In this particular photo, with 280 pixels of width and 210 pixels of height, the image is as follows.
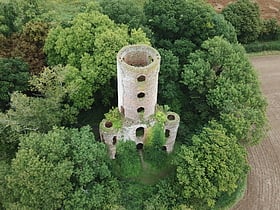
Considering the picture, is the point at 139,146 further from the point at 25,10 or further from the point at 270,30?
the point at 270,30

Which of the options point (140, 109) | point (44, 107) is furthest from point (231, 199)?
point (44, 107)

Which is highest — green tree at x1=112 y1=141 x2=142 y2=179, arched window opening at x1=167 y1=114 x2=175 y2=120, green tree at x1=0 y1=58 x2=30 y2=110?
green tree at x1=0 y1=58 x2=30 y2=110

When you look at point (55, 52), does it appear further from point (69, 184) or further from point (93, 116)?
point (69, 184)

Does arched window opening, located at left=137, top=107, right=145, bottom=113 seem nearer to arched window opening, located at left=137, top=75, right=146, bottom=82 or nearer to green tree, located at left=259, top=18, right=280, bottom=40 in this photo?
arched window opening, located at left=137, top=75, right=146, bottom=82

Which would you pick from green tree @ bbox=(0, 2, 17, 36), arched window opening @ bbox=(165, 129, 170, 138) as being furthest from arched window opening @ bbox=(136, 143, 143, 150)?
green tree @ bbox=(0, 2, 17, 36)

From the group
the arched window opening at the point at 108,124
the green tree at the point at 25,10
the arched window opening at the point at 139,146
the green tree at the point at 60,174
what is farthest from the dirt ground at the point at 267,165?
the green tree at the point at 25,10

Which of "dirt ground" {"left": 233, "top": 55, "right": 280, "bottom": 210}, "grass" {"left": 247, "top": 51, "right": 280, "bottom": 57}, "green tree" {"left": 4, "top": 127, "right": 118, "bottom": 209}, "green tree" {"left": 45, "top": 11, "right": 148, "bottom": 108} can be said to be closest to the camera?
"green tree" {"left": 4, "top": 127, "right": 118, "bottom": 209}
